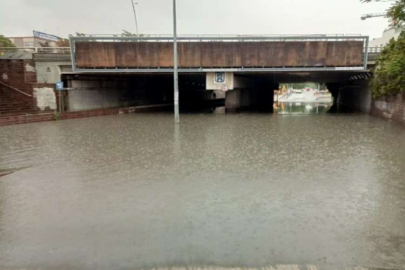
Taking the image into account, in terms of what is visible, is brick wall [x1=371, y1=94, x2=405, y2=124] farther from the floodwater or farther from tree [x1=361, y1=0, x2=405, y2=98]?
the floodwater

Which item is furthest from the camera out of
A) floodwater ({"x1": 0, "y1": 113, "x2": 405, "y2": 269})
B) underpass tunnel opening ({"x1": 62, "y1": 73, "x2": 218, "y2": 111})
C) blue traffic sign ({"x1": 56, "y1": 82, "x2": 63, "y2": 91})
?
underpass tunnel opening ({"x1": 62, "y1": 73, "x2": 218, "y2": 111})

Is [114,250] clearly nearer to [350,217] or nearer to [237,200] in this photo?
[237,200]

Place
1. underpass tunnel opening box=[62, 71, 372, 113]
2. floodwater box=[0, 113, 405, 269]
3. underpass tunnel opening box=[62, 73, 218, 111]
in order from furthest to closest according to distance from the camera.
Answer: underpass tunnel opening box=[62, 73, 218, 111], underpass tunnel opening box=[62, 71, 372, 113], floodwater box=[0, 113, 405, 269]

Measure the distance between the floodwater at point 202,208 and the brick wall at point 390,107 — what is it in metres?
9.14

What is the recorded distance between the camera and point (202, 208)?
4.71 meters

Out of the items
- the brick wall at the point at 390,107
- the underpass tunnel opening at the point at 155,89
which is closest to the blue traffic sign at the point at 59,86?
the underpass tunnel opening at the point at 155,89

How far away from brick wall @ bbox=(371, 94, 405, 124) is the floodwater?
360 inches

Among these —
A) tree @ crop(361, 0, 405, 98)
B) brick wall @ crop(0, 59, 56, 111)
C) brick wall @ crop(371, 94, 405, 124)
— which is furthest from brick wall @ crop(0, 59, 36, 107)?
brick wall @ crop(371, 94, 405, 124)

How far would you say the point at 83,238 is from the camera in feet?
12.4

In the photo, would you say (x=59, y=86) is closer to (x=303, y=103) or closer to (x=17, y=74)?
(x=17, y=74)

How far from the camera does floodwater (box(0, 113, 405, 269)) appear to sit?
11.2ft

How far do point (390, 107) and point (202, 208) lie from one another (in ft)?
61.9

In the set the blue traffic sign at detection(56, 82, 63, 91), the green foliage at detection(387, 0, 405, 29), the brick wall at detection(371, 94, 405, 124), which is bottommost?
the brick wall at detection(371, 94, 405, 124)

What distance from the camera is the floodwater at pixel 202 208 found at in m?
3.41
